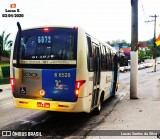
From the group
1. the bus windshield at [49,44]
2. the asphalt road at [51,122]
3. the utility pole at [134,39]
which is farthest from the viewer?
the utility pole at [134,39]

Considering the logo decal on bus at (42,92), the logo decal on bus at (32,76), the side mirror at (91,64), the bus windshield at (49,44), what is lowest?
the logo decal on bus at (42,92)

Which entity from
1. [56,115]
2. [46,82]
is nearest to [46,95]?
[46,82]

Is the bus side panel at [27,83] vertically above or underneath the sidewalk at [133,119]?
above

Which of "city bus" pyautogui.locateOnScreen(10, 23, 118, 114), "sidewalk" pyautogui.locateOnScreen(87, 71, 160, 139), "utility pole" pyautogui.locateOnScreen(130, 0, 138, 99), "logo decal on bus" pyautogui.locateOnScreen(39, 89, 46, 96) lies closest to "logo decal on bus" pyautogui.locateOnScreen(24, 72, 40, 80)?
"city bus" pyautogui.locateOnScreen(10, 23, 118, 114)

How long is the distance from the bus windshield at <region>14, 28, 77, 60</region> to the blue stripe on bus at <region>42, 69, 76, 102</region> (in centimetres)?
43

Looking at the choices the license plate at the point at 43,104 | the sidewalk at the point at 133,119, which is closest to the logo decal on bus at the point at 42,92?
the license plate at the point at 43,104

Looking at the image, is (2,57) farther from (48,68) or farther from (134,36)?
(48,68)

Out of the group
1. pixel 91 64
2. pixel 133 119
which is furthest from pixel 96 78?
pixel 133 119

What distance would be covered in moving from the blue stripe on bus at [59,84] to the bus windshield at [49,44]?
1.43 ft

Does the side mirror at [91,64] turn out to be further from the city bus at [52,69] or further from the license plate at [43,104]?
the license plate at [43,104]

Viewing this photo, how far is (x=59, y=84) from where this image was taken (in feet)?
30.6

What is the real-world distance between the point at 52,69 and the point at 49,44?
2.59 ft

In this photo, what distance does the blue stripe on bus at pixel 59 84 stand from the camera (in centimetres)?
925

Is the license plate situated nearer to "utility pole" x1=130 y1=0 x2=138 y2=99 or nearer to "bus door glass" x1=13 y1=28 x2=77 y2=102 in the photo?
"bus door glass" x1=13 y1=28 x2=77 y2=102
